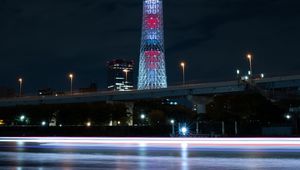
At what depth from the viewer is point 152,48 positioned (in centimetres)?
17262

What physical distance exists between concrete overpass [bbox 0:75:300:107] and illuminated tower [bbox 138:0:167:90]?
49.3m

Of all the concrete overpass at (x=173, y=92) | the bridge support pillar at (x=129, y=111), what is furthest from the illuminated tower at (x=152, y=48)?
the concrete overpass at (x=173, y=92)

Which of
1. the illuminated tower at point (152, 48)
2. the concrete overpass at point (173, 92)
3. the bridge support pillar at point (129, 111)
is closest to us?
the concrete overpass at point (173, 92)

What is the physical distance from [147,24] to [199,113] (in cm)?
7682

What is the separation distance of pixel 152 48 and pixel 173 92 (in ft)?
220

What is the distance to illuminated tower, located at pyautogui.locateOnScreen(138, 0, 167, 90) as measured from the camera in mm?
171875

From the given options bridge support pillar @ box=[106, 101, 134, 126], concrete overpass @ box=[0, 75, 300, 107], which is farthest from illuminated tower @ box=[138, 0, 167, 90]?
concrete overpass @ box=[0, 75, 300, 107]

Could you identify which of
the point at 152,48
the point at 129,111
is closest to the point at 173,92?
the point at 129,111

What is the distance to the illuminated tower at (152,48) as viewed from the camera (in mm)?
171875

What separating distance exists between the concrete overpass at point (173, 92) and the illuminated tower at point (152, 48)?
49272 millimetres

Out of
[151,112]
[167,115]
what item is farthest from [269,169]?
[167,115]

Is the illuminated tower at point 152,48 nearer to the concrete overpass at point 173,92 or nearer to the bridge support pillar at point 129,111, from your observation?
the bridge support pillar at point 129,111

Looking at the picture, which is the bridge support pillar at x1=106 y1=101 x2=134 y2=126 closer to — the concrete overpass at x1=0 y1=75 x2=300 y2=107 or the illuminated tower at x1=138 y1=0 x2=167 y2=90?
the concrete overpass at x1=0 y1=75 x2=300 y2=107

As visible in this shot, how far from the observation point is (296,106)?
88812 millimetres
